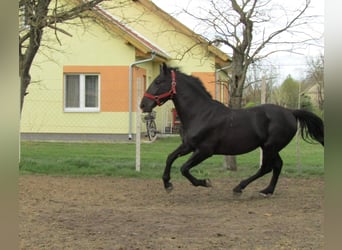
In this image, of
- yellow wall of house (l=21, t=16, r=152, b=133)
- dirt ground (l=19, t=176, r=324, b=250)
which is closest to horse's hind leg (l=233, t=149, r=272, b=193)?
dirt ground (l=19, t=176, r=324, b=250)

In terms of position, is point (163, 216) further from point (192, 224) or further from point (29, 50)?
point (29, 50)

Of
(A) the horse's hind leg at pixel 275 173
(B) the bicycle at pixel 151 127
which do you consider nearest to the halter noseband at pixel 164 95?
(A) the horse's hind leg at pixel 275 173

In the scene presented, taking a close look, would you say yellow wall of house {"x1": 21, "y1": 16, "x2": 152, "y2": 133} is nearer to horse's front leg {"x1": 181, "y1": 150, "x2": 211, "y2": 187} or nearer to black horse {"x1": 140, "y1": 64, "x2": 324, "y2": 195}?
black horse {"x1": 140, "y1": 64, "x2": 324, "y2": 195}

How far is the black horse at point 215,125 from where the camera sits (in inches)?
303

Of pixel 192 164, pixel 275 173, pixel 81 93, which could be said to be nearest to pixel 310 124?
pixel 275 173

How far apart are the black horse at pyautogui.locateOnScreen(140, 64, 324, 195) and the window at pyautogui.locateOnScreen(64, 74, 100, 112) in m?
12.4

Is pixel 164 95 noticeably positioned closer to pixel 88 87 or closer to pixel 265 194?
pixel 265 194

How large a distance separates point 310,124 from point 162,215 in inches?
125

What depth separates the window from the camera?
2012cm

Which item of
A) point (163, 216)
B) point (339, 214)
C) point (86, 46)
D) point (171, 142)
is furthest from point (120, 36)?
point (339, 214)

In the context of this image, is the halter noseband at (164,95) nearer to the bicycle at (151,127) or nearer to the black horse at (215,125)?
the black horse at (215,125)

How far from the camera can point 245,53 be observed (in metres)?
11.1

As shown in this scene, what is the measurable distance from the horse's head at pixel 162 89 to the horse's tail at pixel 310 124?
2.02m

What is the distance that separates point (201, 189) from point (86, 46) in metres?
12.9
